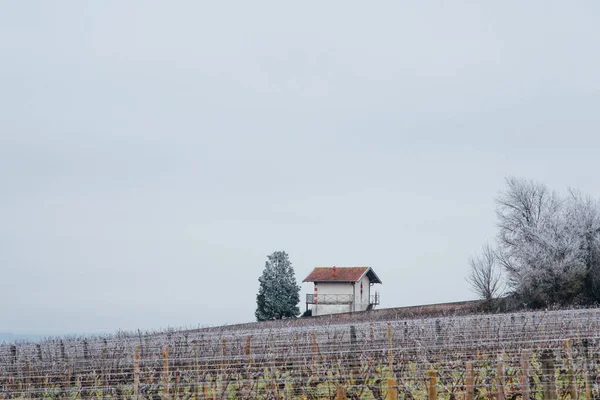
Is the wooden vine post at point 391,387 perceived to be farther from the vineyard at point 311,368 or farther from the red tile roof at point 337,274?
the red tile roof at point 337,274

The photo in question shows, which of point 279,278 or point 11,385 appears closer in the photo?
point 11,385

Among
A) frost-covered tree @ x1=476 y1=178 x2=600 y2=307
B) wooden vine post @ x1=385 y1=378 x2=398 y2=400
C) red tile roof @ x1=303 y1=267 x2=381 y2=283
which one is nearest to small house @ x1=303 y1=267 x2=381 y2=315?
red tile roof @ x1=303 y1=267 x2=381 y2=283

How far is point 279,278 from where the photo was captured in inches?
1672

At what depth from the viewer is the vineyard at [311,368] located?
899 cm

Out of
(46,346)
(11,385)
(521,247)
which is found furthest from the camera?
(521,247)

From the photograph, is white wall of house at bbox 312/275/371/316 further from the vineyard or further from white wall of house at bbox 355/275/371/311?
the vineyard

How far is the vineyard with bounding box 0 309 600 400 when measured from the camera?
899 cm

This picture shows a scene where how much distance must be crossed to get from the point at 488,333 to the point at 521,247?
869 inches

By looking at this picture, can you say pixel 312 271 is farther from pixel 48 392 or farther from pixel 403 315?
pixel 48 392

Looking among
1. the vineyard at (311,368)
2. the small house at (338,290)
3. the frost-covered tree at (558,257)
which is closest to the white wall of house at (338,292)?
the small house at (338,290)

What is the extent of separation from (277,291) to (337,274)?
4.27m

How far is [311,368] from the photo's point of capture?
11453 millimetres

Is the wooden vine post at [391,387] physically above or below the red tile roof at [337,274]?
below

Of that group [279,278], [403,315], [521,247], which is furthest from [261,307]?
[521,247]
